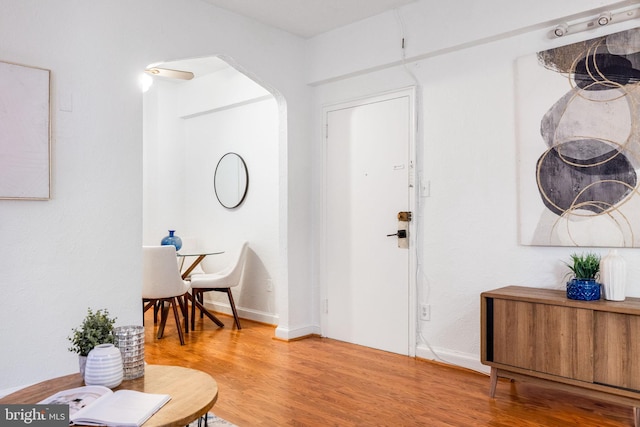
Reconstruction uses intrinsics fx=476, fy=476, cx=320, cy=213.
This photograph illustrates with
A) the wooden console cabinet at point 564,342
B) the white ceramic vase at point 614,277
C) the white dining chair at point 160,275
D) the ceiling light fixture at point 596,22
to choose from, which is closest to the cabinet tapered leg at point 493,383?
the wooden console cabinet at point 564,342

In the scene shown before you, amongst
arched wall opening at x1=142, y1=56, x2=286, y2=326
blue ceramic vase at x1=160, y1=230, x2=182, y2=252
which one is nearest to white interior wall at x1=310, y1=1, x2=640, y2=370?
arched wall opening at x1=142, y1=56, x2=286, y2=326

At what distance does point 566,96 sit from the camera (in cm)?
310

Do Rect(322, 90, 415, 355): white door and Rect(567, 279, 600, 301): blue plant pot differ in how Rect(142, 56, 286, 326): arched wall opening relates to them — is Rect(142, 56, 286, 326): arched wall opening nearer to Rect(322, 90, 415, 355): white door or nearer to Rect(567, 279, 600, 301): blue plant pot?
Rect(322, 90, 415, 355): white door

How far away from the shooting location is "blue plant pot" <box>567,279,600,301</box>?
8.82 feet

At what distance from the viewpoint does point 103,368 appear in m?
1.85

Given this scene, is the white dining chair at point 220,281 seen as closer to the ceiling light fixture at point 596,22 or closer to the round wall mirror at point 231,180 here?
the round wall mirror at point 231,180

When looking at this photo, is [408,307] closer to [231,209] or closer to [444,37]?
[444,37]

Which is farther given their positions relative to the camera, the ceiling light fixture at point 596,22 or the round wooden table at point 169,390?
the ceiling light fixture at point 596,22

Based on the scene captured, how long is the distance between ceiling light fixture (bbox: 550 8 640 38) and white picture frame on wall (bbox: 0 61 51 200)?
128 inches

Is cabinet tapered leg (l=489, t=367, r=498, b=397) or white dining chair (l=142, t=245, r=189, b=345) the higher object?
white dining chair (l=142, t=245, r=189, b=345)

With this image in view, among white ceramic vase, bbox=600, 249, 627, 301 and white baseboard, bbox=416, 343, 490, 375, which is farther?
white baseboard, bbox=416, 343, 490, 375

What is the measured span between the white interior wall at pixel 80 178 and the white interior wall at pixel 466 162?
1781 mm

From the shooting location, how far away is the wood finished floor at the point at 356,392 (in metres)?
2.66

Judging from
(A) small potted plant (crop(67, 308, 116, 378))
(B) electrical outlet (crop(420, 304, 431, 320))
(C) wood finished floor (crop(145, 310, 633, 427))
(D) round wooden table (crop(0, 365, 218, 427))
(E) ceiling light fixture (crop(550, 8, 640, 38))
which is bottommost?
(C) wood finished floor (crop(145, 310, 633, 427))
